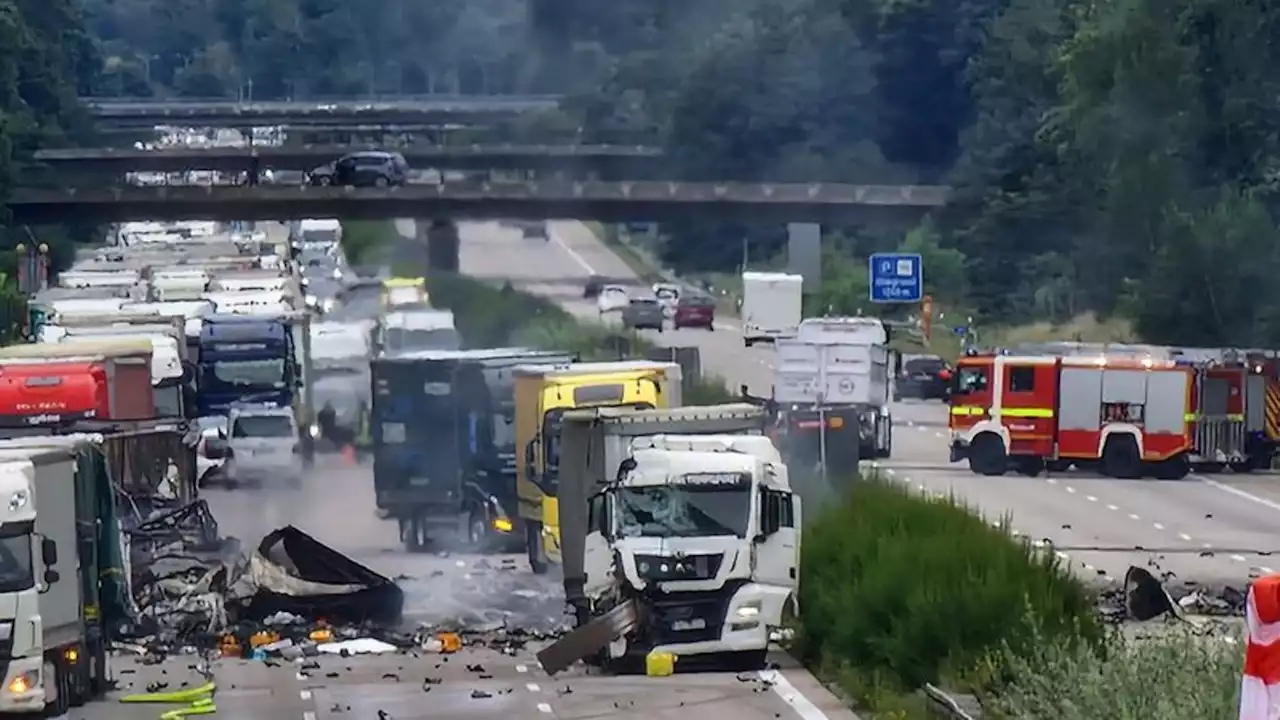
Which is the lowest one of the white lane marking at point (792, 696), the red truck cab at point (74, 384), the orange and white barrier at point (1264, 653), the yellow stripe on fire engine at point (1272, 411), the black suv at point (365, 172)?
the white lane marking at point (792, 696)

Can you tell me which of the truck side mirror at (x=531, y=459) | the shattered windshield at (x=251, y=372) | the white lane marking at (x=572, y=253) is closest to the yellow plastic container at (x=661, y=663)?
the truck side mirror at (x=531, y=459)

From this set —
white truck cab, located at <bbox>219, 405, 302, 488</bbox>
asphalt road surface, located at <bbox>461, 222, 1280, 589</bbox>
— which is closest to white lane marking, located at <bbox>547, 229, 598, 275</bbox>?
asphalt road surface, located at <bbox>461, 222, 1280, 589</bbox>

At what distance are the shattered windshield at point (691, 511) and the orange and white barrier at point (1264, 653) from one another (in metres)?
15.9

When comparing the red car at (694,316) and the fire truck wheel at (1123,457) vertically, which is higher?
the red car at (694,316)

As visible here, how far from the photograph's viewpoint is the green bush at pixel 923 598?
2164 cm

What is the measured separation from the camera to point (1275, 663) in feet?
28.4

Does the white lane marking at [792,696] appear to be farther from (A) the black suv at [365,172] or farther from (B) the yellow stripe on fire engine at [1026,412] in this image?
(A) the black suv at [365,172]

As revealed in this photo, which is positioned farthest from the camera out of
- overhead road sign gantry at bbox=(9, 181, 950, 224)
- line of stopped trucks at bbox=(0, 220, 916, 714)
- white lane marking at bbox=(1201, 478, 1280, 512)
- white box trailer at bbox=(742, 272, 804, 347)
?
overhead road sign gantry at bbox=(9, 181, 950, 224)

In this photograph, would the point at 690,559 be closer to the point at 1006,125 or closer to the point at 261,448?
the point at 261,448

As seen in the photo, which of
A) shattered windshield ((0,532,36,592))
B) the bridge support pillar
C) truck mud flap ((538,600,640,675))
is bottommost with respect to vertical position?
truck mud flap ((538,600,640,675))

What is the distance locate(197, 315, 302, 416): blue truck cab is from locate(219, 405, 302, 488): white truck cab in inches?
55.7

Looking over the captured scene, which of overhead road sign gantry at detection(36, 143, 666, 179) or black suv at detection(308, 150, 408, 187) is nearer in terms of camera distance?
black suv at detection(308, 150, 408, 187)

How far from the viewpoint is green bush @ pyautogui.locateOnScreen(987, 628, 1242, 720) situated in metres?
14.6

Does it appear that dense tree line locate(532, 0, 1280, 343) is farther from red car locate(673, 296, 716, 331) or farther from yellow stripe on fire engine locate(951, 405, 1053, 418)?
yellow stripe on fire engine locate(951, 405, 1053, 418)
